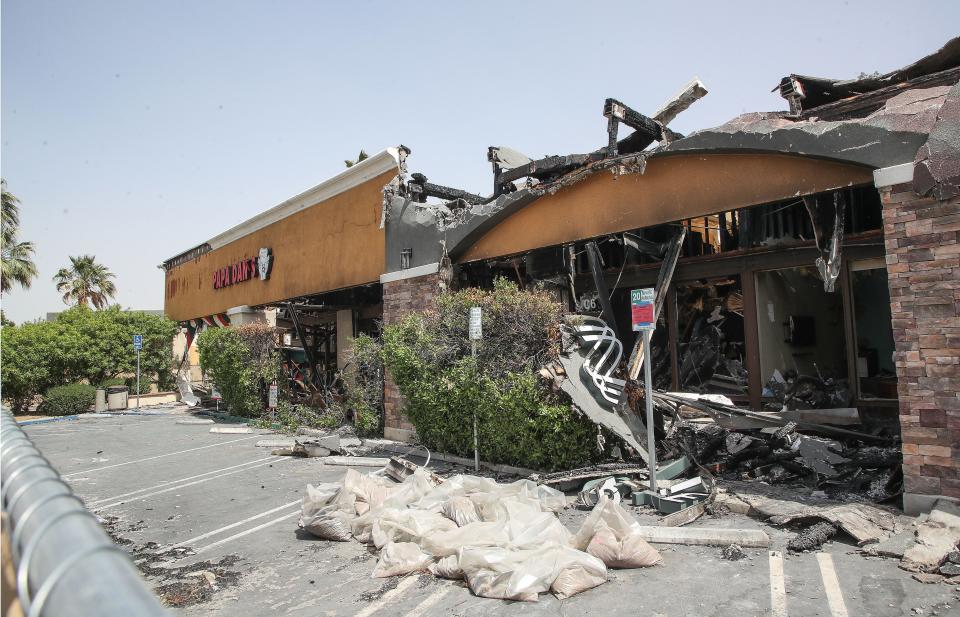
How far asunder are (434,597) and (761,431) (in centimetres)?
602

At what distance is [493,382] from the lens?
9.09m

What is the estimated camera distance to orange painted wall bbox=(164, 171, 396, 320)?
1502 centimetres

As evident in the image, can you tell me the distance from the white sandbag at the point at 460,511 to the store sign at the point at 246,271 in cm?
1579

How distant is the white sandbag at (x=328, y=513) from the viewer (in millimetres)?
6336

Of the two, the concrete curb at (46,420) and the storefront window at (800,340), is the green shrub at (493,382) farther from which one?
the concrete curb at (46,420)

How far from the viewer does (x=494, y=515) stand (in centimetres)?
583

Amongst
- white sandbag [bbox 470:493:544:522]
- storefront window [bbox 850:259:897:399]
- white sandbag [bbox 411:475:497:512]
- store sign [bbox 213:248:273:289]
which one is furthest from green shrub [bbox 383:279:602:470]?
store sign [bbox 213:248:273:289]

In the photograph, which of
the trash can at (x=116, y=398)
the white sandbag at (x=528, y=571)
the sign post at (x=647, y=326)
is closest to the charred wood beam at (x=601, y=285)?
the sign post at (x=647, y=326)

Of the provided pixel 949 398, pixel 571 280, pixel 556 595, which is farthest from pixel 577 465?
pixel 571 280

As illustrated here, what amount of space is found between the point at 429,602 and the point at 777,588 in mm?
2685

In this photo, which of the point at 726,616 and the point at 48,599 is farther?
the point at 726,616

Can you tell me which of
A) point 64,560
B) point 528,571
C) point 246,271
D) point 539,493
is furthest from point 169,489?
point 246,271

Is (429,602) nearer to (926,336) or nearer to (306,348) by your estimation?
(926,336)

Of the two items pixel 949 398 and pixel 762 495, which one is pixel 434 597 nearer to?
pixel 762 495
